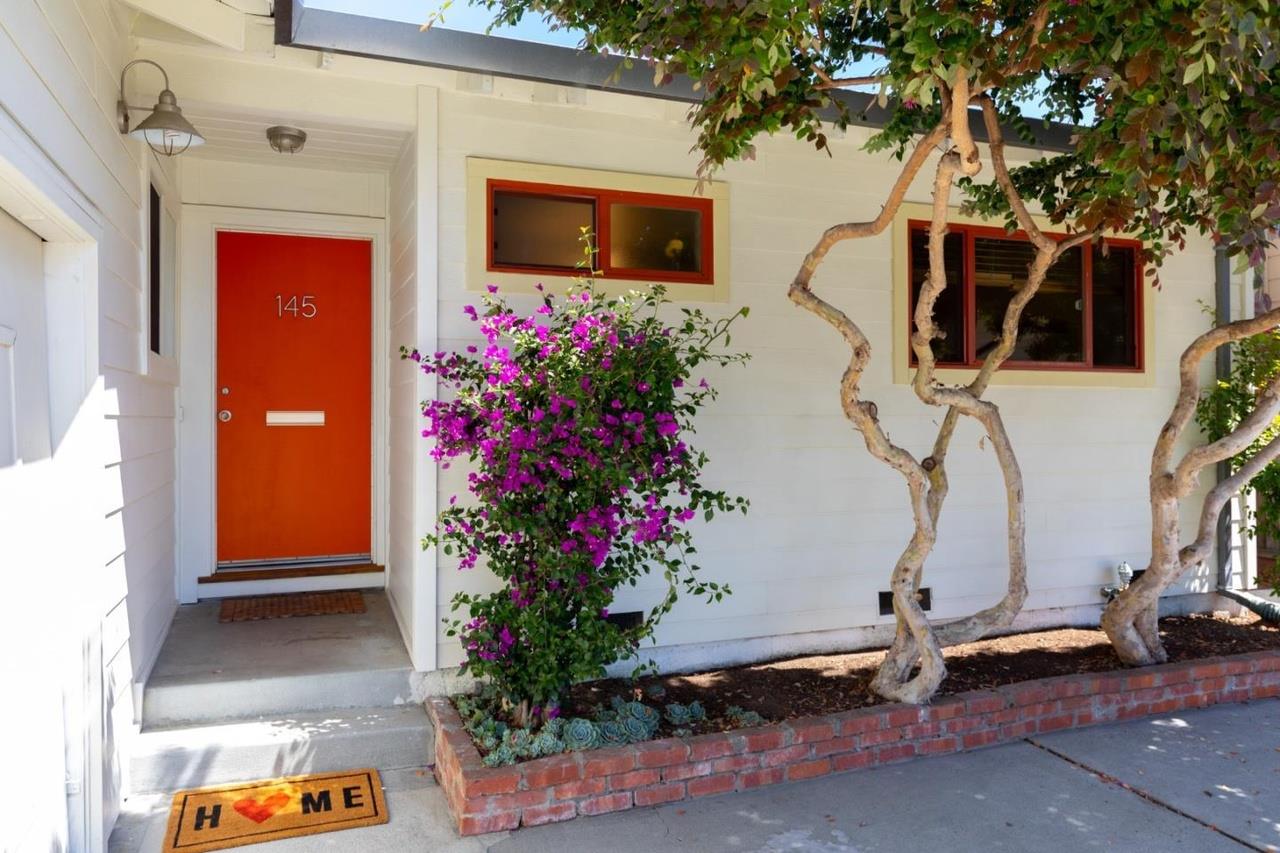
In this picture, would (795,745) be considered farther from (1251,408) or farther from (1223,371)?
(1223,371)

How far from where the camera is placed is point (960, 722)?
12.6 ft

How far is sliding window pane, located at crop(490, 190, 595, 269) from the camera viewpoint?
4.16 metres

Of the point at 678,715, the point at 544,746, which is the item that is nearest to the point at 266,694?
the point at 544,746

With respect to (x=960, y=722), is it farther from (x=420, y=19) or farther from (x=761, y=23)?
(x=420, y=19)

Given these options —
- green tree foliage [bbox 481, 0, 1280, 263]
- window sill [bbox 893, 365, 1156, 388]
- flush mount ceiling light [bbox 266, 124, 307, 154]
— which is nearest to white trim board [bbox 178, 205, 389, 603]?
flush mount ceiling light [bbox 266, 124, 307, 154]

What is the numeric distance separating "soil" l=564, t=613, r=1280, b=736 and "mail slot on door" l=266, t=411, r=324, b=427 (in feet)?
7.81

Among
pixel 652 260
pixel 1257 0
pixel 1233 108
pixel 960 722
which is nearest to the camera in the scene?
pixel 1257 0

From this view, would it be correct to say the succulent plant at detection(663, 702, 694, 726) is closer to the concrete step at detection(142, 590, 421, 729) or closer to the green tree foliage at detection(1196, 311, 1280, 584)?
the concrete step at detection(142, 590, 421, 729)

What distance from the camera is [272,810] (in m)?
3.22

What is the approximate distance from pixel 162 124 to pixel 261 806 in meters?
2.63

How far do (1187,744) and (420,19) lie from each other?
460cm

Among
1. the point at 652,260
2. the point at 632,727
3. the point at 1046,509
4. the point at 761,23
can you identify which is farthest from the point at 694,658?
the point at 761,23

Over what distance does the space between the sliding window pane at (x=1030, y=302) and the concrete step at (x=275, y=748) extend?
378 centimetres

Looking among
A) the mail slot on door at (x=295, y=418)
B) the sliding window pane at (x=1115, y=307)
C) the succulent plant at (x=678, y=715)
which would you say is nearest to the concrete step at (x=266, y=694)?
the succulent plant at (x=678, y=715)
